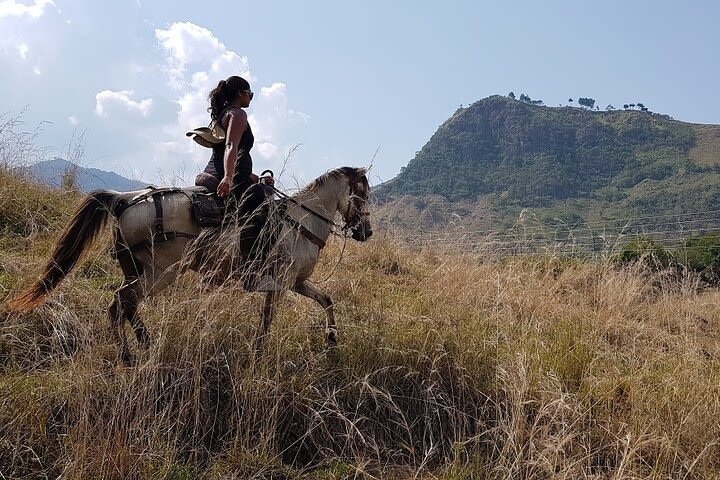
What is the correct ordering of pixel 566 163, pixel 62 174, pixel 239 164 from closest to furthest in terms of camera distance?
pixel 239 164 < pixel 62 174 < pixel 566 163

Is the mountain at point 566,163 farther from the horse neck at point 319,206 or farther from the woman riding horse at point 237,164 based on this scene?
the woman riding horse at point 237,164

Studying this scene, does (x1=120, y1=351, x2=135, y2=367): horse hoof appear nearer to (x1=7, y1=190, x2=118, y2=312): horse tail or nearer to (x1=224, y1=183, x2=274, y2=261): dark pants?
(x1=7, y1=190, x2=118, y2=312): horse tail

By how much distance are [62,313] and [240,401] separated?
1.69 metres

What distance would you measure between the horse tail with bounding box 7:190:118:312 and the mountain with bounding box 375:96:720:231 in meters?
90.7

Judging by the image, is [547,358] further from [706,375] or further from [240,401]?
[240,401]

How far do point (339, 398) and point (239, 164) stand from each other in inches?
90.7

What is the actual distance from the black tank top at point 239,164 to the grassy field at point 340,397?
96 centimetres

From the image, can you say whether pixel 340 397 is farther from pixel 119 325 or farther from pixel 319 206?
pixel 319 206

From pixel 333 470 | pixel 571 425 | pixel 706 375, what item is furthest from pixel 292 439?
pixel 706 375

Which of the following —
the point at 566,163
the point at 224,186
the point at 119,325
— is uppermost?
the point at 566,163

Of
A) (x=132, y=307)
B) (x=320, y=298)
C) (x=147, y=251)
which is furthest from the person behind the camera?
(x=320, y=298)

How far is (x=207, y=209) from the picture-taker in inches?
170

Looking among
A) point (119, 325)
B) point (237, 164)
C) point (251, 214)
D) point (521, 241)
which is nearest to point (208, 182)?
point (237, 164)

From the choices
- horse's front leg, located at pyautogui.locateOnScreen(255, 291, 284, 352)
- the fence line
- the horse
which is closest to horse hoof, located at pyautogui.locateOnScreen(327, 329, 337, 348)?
the horse
